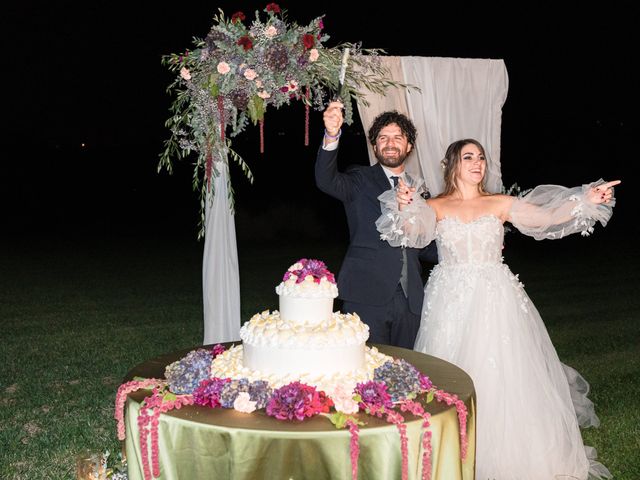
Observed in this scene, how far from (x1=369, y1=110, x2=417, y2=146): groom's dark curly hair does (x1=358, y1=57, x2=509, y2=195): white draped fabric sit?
273 millimetres

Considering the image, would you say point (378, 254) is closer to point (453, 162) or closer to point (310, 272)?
point (453, 162)

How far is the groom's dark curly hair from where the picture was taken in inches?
188

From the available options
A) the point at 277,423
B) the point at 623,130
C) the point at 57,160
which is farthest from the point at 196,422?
the point at 57,160

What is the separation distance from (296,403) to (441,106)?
3.00 metres

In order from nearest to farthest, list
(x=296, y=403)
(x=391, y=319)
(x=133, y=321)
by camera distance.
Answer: (x=296, y=403) < (x=391, y=319) < (x=133, y=321)

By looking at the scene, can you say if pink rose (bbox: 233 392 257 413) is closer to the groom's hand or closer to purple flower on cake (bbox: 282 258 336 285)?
purple flower on cake (bbox: 282 258 336 285)

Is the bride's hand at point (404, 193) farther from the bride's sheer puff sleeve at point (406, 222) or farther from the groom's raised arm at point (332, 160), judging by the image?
the groom's raised arm at point (332, 160)

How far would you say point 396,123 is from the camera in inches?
187

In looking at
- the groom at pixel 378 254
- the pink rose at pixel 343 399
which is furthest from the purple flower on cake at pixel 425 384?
the groom at pixel 378 254

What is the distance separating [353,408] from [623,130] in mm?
25666

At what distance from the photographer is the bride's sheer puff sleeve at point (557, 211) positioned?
4301mm

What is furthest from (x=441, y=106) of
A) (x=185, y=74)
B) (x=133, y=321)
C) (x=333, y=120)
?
(x=133, y=321)

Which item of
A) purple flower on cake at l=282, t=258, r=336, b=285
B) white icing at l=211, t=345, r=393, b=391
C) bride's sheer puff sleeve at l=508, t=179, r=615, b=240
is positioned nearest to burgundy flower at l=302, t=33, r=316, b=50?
purple flower on cake at l=282, t=258, r=336, b=285

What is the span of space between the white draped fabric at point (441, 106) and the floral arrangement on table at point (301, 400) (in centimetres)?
229
